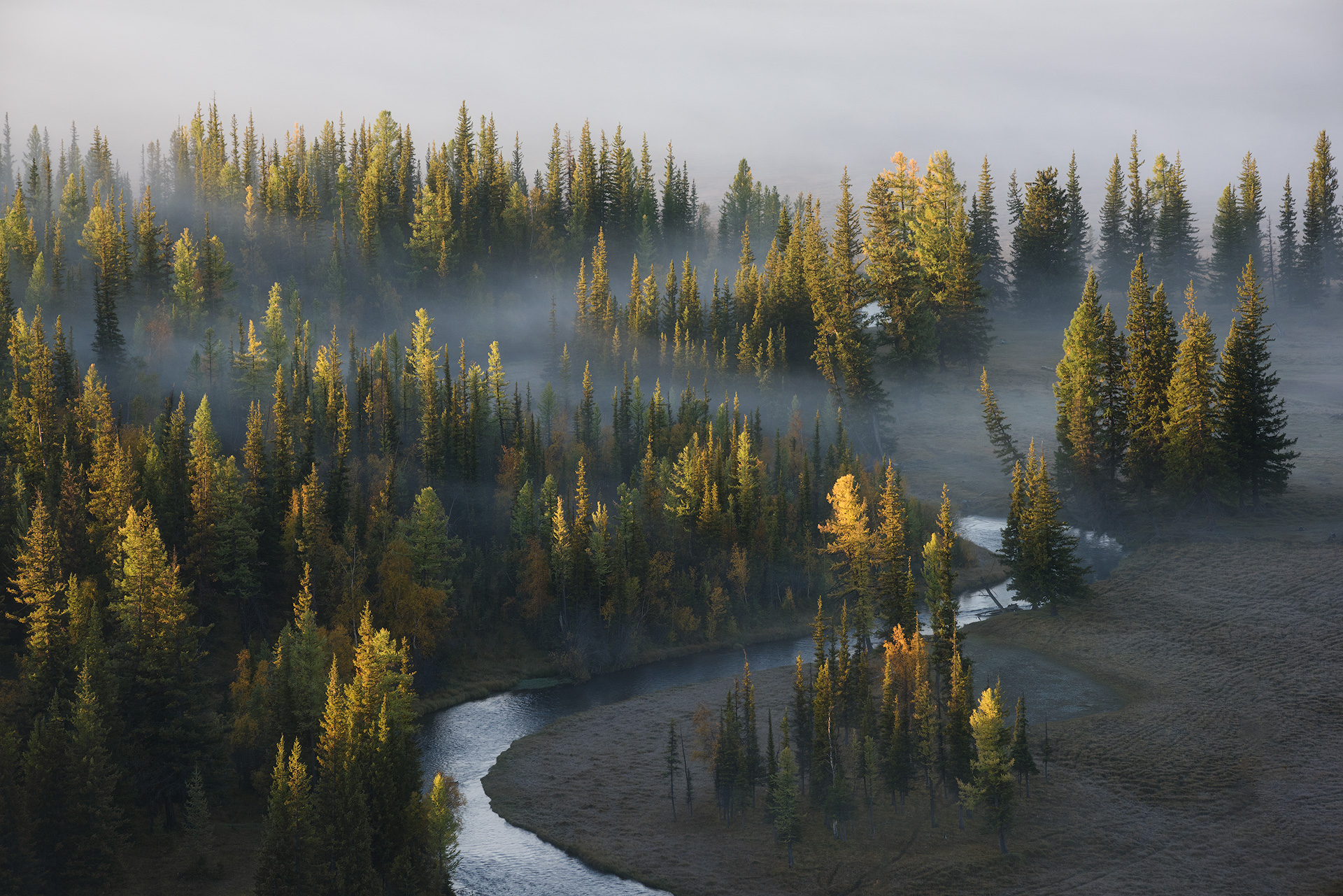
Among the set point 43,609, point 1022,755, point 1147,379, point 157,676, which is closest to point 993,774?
point 1022,755

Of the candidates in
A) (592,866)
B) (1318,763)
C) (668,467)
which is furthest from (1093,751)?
(668,467)

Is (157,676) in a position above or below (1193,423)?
below

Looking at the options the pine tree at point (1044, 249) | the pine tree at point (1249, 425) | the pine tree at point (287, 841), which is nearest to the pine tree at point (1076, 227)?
the pine tree at point (1044, 249)

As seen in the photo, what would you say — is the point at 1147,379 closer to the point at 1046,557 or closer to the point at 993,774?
the point at 1046,557

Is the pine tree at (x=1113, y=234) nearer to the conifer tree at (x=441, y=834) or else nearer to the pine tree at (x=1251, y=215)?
the pine tree at (x=1251, y=215)

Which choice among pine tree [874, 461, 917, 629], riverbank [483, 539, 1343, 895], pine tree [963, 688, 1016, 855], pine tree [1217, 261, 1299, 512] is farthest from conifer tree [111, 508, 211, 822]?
pine tree [1217, 261, 1299, 512]
